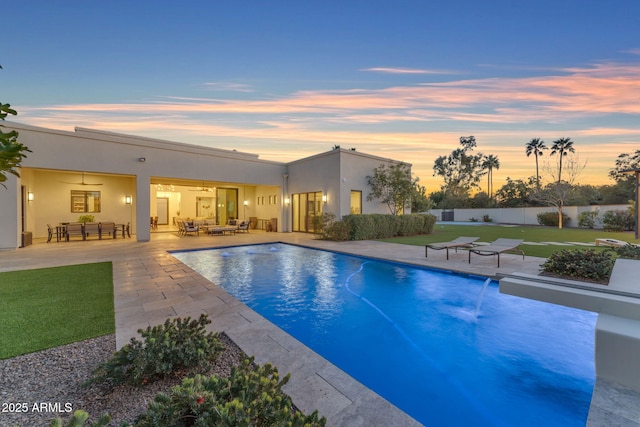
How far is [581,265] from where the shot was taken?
437 cm

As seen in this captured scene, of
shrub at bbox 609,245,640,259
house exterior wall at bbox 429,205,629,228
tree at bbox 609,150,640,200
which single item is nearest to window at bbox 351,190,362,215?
shrub at bbox 609,245,640,259

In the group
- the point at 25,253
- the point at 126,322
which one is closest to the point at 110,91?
the point at 25,253

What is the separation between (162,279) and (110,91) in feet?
26.6

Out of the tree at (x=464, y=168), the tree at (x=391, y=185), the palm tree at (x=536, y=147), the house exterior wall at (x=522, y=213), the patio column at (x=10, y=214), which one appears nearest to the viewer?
the patio column at (x=10, y=214)

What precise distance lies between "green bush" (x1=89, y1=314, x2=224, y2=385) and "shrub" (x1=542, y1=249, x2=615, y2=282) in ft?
17.7

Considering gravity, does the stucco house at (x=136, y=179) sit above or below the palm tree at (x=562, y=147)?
below

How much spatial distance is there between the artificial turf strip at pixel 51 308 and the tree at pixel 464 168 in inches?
1529

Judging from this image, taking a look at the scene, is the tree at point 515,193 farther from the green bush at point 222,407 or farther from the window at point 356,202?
the green bush at point 222,407

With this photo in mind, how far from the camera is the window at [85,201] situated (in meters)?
13.8

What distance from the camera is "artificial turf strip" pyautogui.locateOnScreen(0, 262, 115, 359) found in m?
3.00

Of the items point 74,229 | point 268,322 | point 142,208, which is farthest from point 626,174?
point 74,229

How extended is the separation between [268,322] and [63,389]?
1962mm

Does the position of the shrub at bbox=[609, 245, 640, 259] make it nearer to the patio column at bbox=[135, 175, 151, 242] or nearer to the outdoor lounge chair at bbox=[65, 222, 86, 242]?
the patio column at bbox=[135, 175, 151, 242]

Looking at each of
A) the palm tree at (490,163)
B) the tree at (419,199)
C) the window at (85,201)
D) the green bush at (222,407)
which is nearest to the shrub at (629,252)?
the green bush at (222,407)
